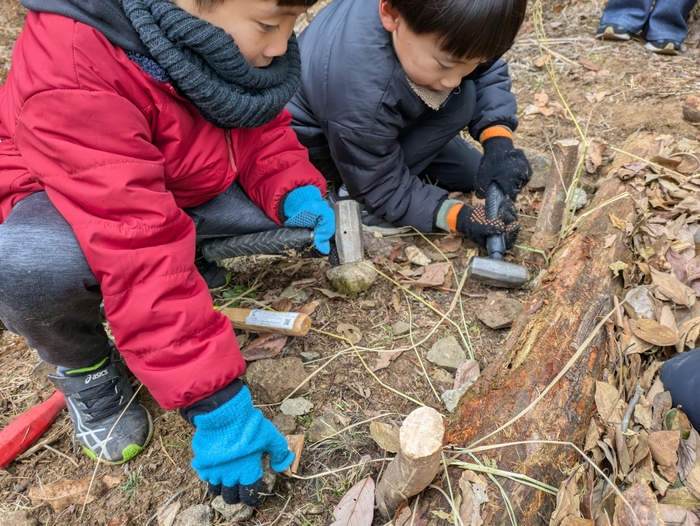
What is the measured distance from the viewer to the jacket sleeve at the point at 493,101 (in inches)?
111

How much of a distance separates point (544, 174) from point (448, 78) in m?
1.16

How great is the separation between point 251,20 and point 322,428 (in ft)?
4.28

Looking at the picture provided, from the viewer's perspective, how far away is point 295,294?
7.63 ft

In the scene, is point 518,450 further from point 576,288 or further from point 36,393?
point 36,393

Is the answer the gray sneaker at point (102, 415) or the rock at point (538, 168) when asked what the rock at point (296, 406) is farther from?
the rock at point (538, 168)

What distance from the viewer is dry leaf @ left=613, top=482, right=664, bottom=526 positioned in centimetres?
128

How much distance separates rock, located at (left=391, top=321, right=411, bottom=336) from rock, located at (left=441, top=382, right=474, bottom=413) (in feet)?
1.18

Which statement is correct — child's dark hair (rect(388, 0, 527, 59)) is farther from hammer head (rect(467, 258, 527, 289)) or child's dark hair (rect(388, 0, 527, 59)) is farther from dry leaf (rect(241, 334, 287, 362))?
dry leaf (rect(241, 334, 287, 362))

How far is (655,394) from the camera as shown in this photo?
1648 mm

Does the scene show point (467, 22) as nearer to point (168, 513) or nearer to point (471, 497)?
point (471, 497)

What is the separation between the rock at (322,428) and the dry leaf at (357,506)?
0.26 metres

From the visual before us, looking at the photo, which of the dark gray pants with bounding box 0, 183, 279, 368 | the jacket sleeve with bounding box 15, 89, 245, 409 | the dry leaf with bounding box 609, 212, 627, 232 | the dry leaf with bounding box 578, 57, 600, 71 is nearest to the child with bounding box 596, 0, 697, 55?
the dry leaf with bounding box 578, 57, 600, 71

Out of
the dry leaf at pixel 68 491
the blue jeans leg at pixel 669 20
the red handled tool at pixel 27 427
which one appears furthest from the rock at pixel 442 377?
the blue jeans leg at pixel 669 20

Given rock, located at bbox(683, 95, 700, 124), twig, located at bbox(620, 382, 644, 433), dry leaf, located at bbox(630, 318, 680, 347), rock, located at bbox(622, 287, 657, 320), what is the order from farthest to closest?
rock, located at bbox(683, 95, 700, 124), rock, located at bbox(622, 287, 657, 320), dry leaf, located at bbox(630, 318, 680, 347), twig, located at bbox(620, 382, 644, 433)
